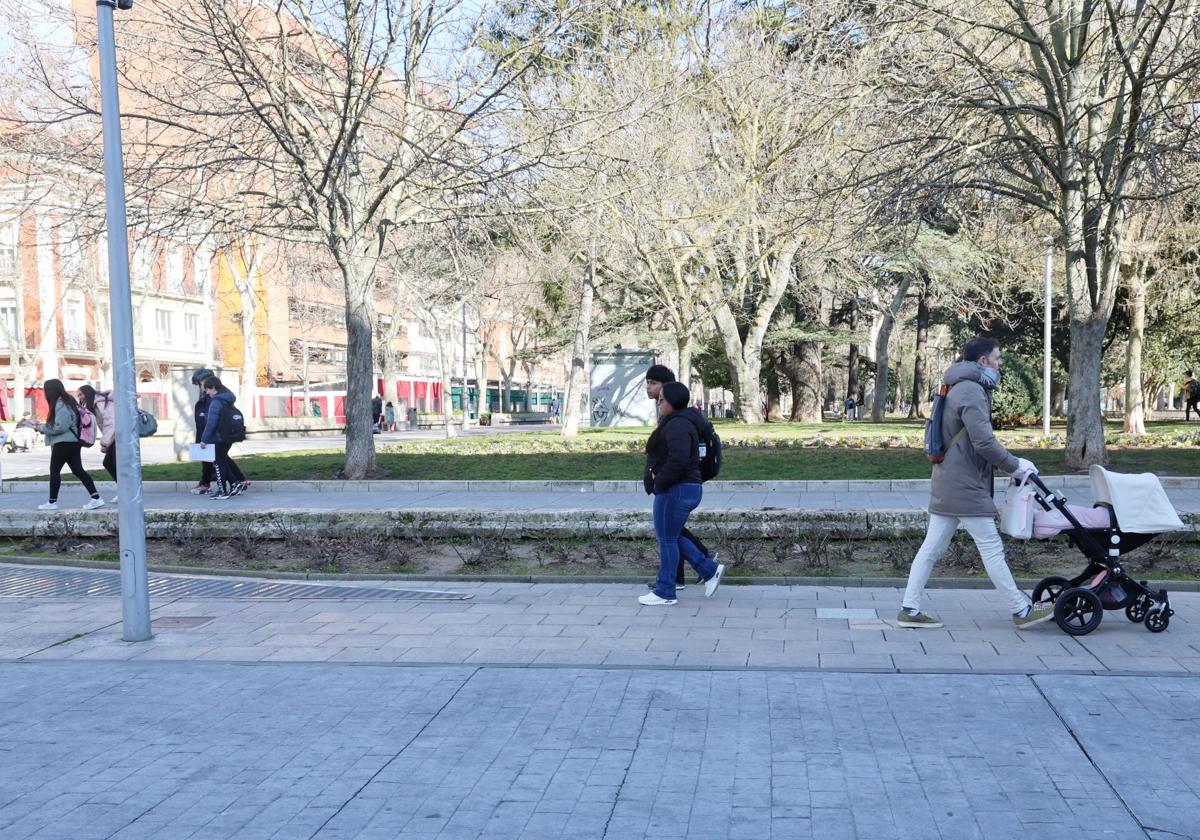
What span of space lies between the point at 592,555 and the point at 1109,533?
4569 mm

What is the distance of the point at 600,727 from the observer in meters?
5.33

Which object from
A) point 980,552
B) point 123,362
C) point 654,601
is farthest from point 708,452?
point 123,362

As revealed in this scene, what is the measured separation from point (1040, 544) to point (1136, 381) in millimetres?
19526

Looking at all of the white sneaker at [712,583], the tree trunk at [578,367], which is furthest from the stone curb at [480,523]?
the tree trunk at [578,367]

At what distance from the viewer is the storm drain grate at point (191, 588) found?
29.9 feet

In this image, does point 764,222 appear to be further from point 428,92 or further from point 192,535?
point 192,535

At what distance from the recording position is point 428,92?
18.6 metres

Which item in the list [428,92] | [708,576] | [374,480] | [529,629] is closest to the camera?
[529,629]

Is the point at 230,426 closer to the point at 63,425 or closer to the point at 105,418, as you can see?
the point at 105,418

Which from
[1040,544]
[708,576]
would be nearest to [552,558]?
[708,576]

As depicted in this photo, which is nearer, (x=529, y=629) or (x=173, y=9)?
(x=529, y=629)

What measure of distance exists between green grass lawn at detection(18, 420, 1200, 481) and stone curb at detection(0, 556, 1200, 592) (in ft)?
23.3

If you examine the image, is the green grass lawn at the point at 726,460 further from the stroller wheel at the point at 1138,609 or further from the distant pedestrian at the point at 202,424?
the stroller wheel at the point at 1138,609

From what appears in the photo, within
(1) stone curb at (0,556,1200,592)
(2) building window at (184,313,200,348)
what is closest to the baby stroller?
(1) stone curb at (0,556,1200,592)
